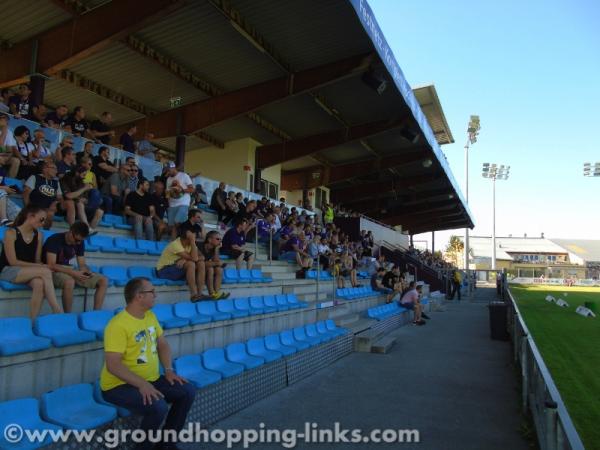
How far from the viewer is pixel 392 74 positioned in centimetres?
1238

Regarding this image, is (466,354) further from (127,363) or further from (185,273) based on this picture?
(127,363)

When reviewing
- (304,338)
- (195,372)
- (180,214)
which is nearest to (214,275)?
(304,338)

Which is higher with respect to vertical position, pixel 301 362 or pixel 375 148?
pixel 375 148

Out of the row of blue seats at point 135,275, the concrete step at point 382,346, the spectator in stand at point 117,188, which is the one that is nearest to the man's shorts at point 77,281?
the row of blue seats at point 135,275

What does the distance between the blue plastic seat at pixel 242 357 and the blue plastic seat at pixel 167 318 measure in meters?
0.59

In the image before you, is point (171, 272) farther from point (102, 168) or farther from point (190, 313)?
point (102, 168)

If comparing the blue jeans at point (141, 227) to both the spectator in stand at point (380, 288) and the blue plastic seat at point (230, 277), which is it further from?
the spectator in stand at point (380, 288)

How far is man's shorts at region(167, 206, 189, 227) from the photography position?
7806 millimetres

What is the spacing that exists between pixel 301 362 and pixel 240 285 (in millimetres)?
1691

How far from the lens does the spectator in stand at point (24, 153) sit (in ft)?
20.5

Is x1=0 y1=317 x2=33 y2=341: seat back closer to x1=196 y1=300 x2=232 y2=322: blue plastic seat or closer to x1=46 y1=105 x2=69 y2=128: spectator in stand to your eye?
x1=196 y1=300 x2=232 y2=322: blue plastic seat

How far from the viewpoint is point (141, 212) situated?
7.14 m

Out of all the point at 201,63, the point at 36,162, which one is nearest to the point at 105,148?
the point at 36,162

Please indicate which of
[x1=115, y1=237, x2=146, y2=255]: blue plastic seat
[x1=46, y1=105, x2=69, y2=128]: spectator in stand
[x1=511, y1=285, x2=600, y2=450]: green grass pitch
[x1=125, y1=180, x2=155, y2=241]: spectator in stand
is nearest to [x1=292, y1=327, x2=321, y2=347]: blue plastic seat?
[x1=115, y1=237, x2=146, y2=255]: blue plastic seat
